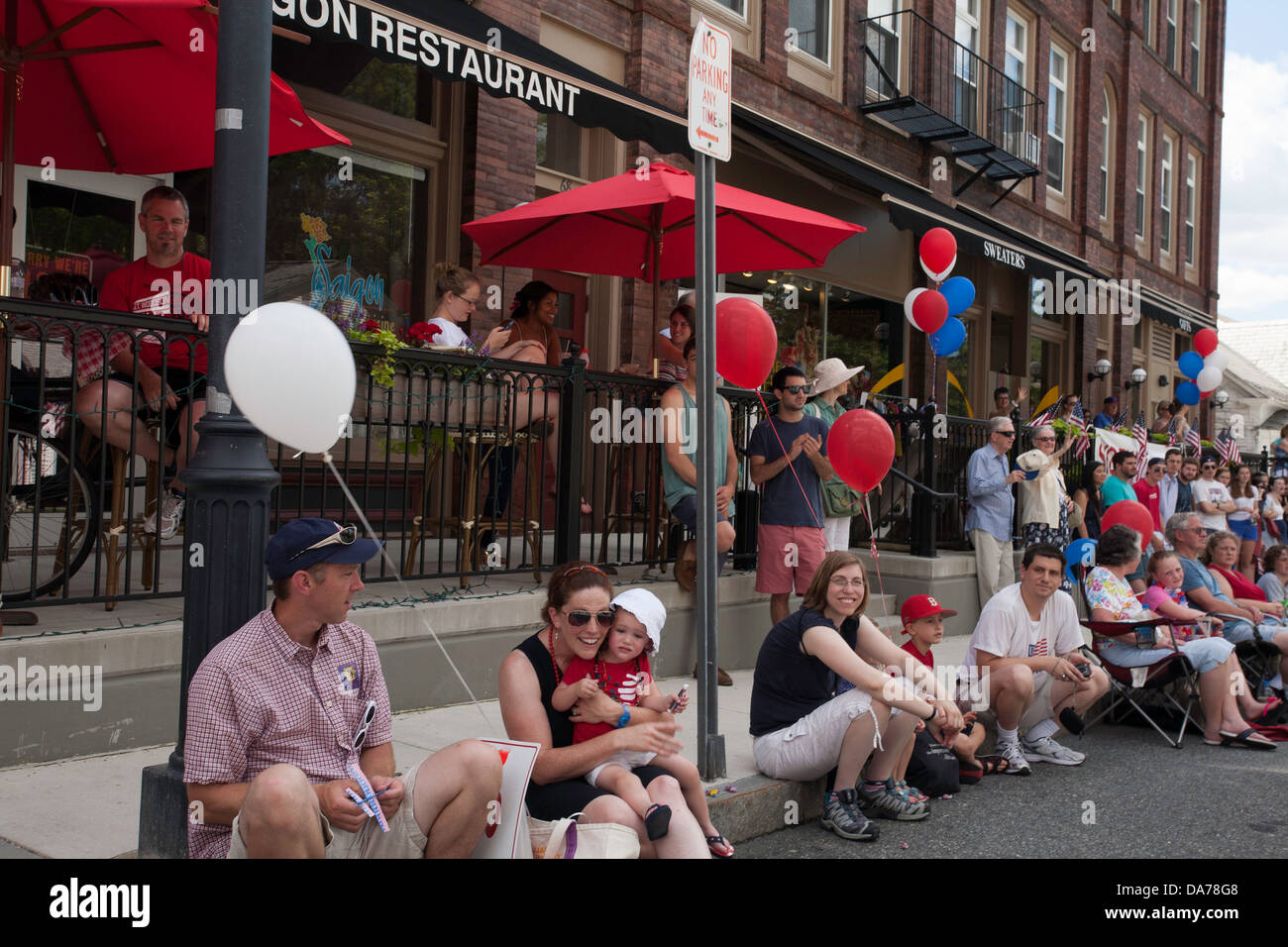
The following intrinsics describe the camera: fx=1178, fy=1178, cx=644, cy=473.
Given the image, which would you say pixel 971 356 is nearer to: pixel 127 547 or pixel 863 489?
pixel 863 489

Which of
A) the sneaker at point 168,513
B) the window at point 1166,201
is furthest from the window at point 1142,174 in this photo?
the sneaker at point 168,513

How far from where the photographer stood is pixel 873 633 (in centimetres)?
558

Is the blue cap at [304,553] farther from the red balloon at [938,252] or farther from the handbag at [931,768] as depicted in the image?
the red balloon at [938,252]

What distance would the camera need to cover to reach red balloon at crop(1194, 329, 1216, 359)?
60.8 feet

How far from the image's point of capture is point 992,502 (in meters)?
10.2

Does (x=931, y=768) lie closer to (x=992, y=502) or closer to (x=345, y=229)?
(x=992, y=502)

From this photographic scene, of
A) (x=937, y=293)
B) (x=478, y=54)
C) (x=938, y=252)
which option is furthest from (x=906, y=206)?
(x=478, y=54)

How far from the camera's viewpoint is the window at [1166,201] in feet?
83.3

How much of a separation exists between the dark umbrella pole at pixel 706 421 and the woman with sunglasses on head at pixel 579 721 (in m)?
0.74

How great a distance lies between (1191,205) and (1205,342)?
1030 cm

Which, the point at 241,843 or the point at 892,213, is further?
the point at 892,213

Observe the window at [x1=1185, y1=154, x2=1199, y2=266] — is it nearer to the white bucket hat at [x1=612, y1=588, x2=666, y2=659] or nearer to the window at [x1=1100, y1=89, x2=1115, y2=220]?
the window at [x1=1100, y1=89, x2=1115, y2=220]

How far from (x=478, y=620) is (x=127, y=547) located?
1893 mm

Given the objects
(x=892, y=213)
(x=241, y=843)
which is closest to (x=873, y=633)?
(x=241, y=843)
